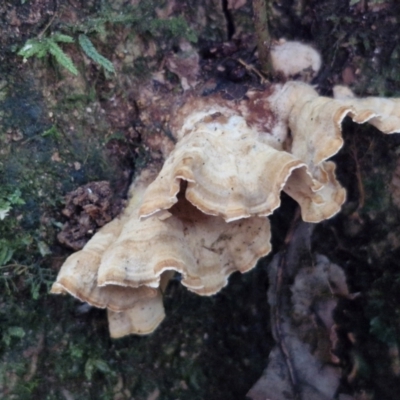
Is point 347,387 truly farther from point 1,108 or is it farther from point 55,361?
point 1,108

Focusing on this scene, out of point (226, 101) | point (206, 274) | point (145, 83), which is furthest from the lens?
point (145, 83)

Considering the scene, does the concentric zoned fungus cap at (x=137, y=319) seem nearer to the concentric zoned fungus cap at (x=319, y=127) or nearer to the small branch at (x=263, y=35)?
the concentric zoned fungus cap at (x=319, y=127)

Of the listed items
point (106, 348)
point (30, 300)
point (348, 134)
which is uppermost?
point (348, 134)

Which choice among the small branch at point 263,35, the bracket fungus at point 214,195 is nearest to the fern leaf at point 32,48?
the bracket fungus at point 214,195

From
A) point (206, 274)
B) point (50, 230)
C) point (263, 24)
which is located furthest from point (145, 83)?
point (206, 274)

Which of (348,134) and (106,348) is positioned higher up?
(348,134)

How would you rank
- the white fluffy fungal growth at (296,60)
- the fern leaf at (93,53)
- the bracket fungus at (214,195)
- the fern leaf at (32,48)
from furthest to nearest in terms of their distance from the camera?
the white fluffy fungal growth at (296,60) < the fern leaf at (93,53) < the fern leaf at (32,48) < the bracket fungus at (214,195)

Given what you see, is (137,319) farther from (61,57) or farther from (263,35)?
(263,35)

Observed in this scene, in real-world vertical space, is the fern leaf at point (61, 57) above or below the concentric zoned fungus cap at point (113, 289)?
above
